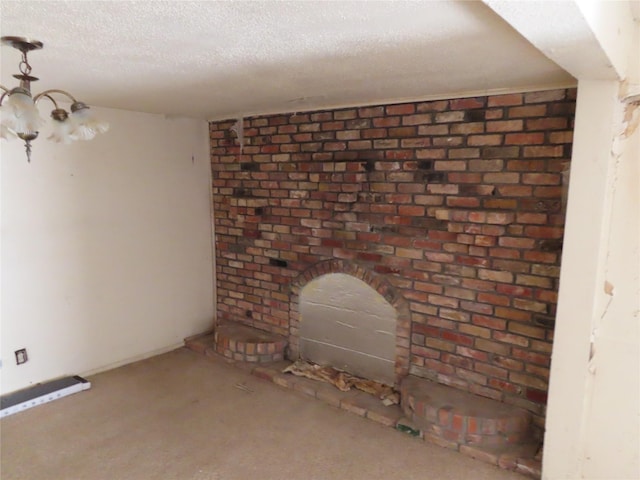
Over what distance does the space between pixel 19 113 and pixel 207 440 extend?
2044 millimetres

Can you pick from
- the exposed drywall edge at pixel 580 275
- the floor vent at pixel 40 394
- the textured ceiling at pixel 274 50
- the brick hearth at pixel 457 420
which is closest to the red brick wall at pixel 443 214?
the brick hearth at pixel 457 420

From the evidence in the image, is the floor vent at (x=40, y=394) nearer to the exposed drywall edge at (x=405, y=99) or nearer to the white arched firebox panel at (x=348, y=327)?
the white arched firebox panel at (x=348, y=327)

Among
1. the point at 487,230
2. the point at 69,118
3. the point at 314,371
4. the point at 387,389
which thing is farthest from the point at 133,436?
the point at 487,230

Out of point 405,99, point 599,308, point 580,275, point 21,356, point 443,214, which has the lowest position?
point 21,356

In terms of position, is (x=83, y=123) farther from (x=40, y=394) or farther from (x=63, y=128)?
(x=40, y=394)

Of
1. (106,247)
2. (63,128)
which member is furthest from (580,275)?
(106,247)

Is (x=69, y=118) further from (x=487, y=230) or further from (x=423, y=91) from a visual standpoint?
(x=487, y=230)

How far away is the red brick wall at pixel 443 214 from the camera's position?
8.25 ft

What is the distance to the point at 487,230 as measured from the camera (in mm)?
2670

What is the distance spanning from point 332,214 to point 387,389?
1.36 metres

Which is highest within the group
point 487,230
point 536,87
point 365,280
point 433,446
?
point 536,87

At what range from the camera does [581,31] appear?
1.28m

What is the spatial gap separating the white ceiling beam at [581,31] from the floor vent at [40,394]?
3.54m

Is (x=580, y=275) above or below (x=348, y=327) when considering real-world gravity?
above
